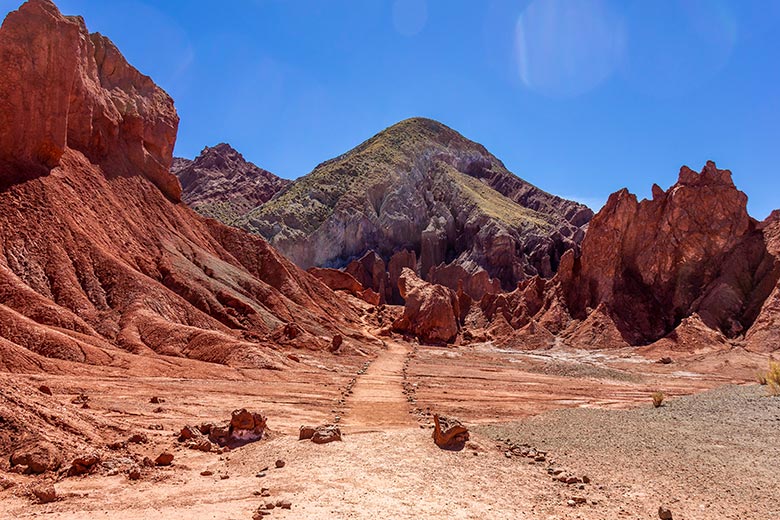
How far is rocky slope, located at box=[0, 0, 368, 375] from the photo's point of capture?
28000 millimetres

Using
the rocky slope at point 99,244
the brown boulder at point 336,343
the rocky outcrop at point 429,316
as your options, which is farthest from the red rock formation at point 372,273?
the brown boulder at point 336,343

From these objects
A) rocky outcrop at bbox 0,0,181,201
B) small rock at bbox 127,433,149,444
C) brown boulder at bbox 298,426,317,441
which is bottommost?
small rock at bbox 127,433,149,444

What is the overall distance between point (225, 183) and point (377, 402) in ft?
481

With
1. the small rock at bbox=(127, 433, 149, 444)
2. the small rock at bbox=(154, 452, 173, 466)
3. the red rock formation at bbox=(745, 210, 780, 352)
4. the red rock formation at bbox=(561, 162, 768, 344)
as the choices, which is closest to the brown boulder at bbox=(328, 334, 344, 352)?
the small rock at bbox=(127, 433, 149, 444)

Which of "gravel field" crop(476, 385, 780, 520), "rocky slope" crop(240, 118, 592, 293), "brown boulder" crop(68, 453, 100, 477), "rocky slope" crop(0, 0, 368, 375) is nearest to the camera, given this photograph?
"gravel field" crop(476, 385, 780, 520)

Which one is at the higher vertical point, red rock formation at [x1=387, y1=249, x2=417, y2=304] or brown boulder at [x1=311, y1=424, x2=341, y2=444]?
red rock formation at [x1=387, y1=249, x2=417, y2=304]

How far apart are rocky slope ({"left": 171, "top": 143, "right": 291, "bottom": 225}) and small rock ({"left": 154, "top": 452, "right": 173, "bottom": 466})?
115642 millimetres

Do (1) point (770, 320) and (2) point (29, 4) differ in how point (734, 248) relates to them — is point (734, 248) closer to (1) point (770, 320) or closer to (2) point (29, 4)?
(1) point (770, 320)

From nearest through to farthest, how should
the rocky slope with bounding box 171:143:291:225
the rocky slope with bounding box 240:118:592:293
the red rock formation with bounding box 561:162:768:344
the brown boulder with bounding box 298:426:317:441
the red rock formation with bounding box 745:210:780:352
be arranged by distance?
1. the brown boulder with bounding box 298:426:317:441
2. the red rock formation with bounding box 745:210:780:352
3. the red rock formation with bounding box 561:162:768:344
4. the rocky slope with bounding box 240:118:592:293
5. the rocky slope with bounding box 171:143:291:225

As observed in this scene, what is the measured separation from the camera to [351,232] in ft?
381

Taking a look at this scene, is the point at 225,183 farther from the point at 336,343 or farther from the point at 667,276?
the point at 667,276

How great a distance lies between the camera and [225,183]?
158 meters

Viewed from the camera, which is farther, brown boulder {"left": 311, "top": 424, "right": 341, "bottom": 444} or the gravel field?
brown boulder {"left": 311, "top": 424, "right": 341, "bottom": 444}

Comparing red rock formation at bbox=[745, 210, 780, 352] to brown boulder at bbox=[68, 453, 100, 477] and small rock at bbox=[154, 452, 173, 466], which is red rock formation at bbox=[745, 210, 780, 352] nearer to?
small rock at bbox=[154, 452, 173, 466]
